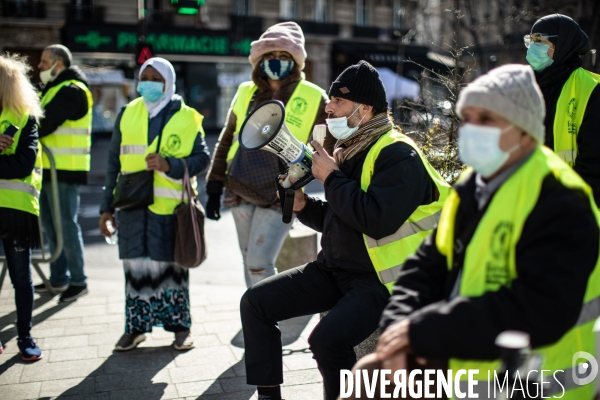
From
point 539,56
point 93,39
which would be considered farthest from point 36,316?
point 93,39

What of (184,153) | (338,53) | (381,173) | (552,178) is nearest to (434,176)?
(381,173)

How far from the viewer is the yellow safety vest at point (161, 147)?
4715 millimetres

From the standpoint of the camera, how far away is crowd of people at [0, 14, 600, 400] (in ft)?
6.86

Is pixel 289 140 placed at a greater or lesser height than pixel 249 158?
greater

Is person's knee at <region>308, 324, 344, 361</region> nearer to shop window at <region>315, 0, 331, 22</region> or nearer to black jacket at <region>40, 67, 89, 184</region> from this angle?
black jacket at <region>40, 67, 89, 184</region>

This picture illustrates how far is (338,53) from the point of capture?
98.6ft

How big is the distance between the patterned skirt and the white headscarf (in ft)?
3.44

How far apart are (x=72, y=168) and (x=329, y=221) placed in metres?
3.34

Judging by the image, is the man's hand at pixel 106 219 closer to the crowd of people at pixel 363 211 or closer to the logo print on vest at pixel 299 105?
the crowd of people at pixel 363 211

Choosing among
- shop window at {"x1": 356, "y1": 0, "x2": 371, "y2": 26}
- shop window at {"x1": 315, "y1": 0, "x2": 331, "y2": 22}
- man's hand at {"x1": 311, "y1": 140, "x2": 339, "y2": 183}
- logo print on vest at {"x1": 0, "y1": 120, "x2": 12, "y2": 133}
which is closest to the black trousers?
man's hand at {"x1": 311, "y1": 140, "x2": 339, "y2": 183}

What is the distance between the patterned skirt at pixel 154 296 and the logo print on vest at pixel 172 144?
2.50 ft

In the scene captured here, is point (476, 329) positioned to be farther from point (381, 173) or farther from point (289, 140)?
point (289, 140)

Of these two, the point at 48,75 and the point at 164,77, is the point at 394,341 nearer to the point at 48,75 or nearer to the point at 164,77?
the point at 164,77

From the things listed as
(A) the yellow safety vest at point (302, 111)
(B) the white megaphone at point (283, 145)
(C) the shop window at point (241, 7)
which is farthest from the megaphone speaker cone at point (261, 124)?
(C) the shop window at point (241, 7)
